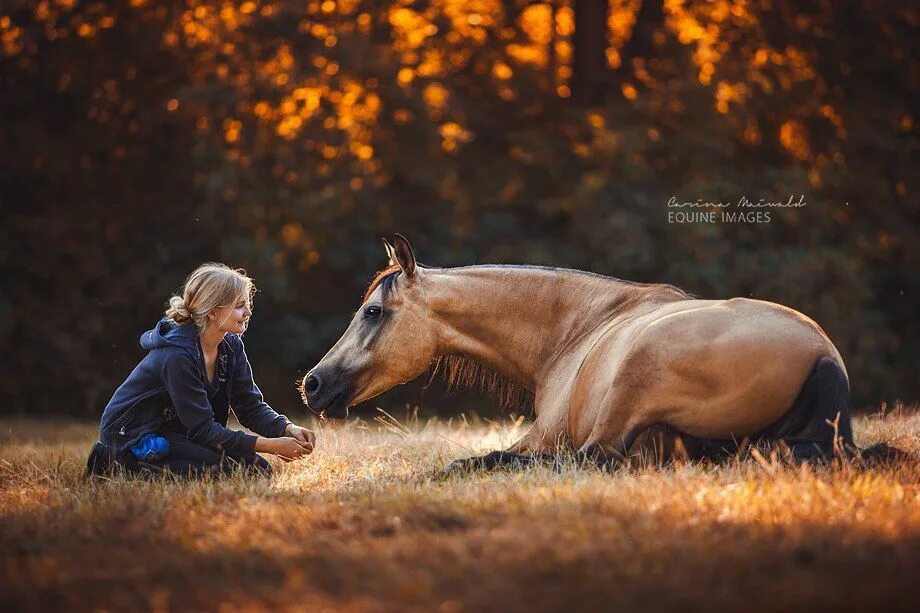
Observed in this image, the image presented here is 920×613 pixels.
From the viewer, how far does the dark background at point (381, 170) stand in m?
13.5

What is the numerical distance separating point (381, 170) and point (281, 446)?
8.94 m

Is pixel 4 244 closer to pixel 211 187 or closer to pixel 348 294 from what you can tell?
pixel 211 187

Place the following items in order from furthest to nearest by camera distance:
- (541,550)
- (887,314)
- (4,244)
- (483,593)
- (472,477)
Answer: (887,314) < (4,244) < (472,477) < (541,550) < (483,593)

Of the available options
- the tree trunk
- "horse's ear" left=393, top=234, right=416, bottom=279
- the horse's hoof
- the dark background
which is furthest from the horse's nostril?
the tree trunk

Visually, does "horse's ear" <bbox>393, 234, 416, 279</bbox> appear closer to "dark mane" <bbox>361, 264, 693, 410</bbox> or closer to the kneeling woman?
"dark mane" <bbox>361, 264, 693, 410</bbox>

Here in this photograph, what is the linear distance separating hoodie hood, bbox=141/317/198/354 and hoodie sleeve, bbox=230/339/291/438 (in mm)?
442

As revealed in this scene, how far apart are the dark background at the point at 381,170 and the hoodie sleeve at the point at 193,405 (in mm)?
8029

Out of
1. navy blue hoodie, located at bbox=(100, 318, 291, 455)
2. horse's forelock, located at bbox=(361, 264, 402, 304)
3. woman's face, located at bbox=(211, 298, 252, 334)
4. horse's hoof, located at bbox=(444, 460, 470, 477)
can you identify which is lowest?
horse's hoof, located at bbox=(444, 460, 470, 477)

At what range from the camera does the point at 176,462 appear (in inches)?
216

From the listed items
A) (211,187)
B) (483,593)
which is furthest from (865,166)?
(483,593)

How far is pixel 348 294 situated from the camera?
1402 centimetres

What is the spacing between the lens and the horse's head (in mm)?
6309

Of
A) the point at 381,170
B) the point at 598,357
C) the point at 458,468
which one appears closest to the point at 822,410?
the point at 598,357

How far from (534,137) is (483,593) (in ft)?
38.0
